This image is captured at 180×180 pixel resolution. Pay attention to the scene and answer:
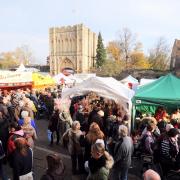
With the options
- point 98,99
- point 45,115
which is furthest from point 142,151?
point 45,115

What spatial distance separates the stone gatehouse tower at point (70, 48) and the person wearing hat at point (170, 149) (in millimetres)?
66007

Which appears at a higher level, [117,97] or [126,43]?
[126,43]

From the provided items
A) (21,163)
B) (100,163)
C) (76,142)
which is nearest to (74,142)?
(76,142)

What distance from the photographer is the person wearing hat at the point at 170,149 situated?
5035mm

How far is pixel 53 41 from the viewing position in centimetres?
7419

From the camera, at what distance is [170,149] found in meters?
5.05

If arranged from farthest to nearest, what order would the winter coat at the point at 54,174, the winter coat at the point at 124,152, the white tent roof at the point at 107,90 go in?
the white tent roof at the point at 107,90
the winter coat at the point at 124,152
the winter coat at the point at 54,174

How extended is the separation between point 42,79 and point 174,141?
13154 millimetres

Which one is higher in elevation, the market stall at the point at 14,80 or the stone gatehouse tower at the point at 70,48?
the stone gatehouse tower at the point at 70,48

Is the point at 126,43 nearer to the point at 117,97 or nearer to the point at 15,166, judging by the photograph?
the point at 117,97

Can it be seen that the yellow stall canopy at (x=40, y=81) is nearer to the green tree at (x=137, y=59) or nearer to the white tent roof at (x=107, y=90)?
the white tent roof at (x=107, y=90)

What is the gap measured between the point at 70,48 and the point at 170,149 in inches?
2753

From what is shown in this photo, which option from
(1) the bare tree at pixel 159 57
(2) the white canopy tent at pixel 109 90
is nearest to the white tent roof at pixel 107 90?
(2) the white canopy tent at pixel 109 90

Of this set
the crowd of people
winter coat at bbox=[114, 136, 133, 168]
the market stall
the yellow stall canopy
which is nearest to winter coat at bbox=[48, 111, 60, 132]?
the crowd of people
